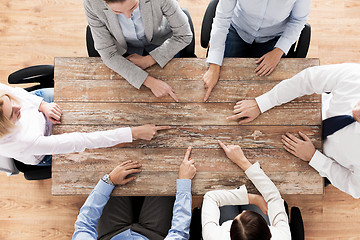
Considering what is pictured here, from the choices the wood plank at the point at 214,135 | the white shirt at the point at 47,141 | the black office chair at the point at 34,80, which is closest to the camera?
the white shirt at the point at 47,141

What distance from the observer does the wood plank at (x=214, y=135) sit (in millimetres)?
1619

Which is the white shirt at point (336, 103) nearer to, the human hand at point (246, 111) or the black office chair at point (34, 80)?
the human hand at point (246, 111)

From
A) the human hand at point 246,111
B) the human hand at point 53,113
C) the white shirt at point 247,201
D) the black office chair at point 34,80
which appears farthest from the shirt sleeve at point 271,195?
the black office chair at point 34,80

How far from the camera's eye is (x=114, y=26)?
1563mm

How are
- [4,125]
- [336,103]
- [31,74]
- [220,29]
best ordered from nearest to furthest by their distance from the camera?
[4,125], [336,103], [220,29], [31,74]

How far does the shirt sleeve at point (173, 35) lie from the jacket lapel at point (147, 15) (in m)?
0.08

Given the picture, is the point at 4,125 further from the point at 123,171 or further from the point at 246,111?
the point at 246,111

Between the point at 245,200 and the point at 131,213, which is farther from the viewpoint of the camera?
the point at 131,213

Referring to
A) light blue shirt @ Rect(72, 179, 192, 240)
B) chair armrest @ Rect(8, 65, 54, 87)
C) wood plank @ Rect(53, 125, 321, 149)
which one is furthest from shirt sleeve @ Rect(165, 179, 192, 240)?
chair armrest @ Rect(8, 65, 54, 87)

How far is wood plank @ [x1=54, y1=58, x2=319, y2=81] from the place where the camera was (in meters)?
1.67

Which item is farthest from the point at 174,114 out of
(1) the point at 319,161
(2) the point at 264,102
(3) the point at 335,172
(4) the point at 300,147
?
(3) the point at 335,172

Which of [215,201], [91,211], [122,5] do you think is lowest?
[91,211]

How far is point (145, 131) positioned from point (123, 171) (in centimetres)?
24

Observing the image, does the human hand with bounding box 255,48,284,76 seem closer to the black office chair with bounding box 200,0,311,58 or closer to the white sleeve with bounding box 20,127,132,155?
the black office chair with bounding box 200,0,311,58
